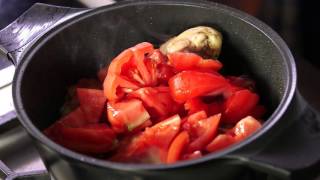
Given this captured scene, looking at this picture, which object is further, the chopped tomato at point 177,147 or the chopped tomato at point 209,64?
the chopped tomato at point 209,64

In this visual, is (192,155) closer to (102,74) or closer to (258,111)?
(258,111)

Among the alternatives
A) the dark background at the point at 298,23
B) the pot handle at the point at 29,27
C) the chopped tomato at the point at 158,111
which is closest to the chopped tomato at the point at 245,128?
the chopped tomato at the point at 158,111

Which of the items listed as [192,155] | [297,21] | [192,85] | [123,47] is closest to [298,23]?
[297,21]

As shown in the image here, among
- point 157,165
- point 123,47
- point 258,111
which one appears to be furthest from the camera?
point 123,47

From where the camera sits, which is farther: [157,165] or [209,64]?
[209,64]

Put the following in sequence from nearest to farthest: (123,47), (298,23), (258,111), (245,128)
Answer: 1. (245,128)
2. (258,111)
3. (123,47)
4. (298,23)

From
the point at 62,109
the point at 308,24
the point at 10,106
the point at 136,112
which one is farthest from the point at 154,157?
the point at 308,24

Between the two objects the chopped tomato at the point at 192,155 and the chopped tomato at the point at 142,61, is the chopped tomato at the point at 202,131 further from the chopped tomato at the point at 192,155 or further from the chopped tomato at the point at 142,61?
the chopped tomato at the point at 142,61
